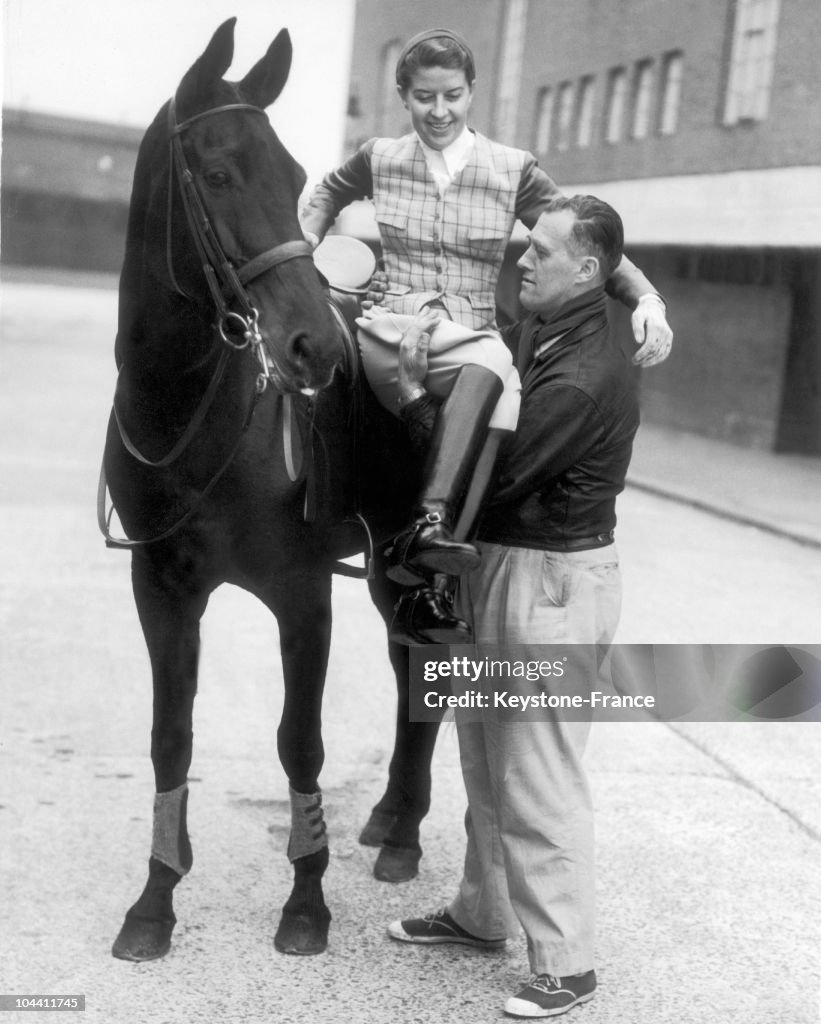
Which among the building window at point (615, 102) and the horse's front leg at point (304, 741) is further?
the building window at point (615, 102)

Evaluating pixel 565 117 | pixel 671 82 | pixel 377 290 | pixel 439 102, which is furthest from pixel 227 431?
pixel 671 82

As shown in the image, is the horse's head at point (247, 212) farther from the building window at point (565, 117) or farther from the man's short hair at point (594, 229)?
the building window at point (565, 117)

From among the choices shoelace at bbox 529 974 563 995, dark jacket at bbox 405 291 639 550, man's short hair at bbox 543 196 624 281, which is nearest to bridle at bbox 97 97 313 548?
dark jacket at bbox 405 291 639 550

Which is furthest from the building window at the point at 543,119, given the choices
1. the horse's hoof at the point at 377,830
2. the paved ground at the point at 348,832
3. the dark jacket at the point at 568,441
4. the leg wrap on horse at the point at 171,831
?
the leg wrap on horse at the point at 171,831

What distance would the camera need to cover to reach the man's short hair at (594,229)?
302 centimetres

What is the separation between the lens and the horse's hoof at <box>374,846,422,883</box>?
3908 millimetres

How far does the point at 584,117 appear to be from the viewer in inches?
171

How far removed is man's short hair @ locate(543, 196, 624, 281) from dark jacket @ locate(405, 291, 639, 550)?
0.11 m

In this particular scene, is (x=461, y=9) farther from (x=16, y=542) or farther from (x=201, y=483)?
(x=16, y=542)

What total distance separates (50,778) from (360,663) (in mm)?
1993

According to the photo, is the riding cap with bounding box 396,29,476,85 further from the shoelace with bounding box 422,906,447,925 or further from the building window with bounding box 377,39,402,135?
the shoelace with bounding box 422,906,447,925

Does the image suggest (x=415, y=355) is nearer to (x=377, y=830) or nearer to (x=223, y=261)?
(x=223, y=261)

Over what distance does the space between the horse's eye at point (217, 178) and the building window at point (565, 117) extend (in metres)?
1.92

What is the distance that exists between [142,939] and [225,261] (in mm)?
1716
